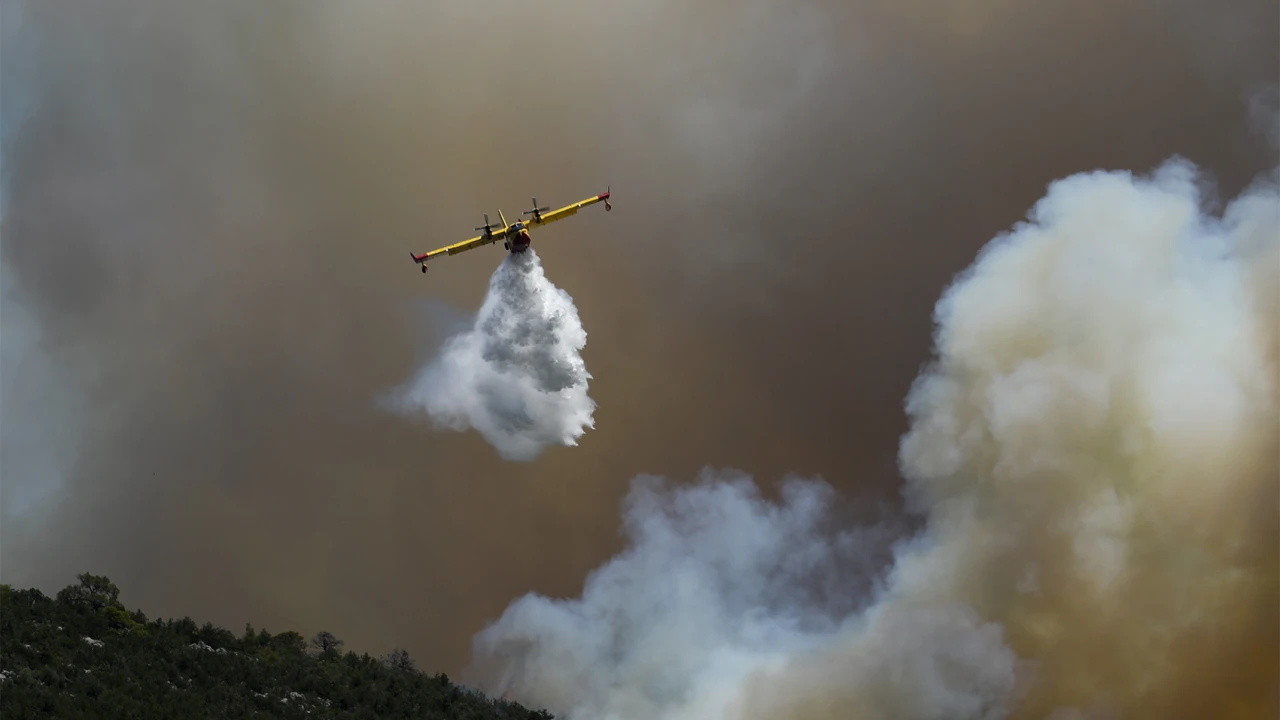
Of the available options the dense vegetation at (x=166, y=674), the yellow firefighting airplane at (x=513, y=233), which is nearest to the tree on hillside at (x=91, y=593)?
the dense vegetation at (x=166, y=674)

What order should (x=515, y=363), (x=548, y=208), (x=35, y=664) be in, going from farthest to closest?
(x=515, y=363) < (x=548, y=208) < (x=35, y=664)

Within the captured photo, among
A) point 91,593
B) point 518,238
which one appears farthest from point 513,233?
point 91,593

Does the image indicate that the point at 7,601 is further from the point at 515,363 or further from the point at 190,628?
the point at 515,363

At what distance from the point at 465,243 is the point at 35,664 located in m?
34.7

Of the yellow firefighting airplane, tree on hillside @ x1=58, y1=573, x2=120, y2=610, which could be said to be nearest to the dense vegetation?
tree on hillside @ x1=58, y1=573, x2=120, y2=610

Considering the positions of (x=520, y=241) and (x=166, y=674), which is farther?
(x=520, y=241)

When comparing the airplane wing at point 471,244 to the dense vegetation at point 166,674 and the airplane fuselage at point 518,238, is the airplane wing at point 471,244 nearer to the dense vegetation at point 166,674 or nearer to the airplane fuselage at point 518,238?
the airplane fuselage at point 518,238

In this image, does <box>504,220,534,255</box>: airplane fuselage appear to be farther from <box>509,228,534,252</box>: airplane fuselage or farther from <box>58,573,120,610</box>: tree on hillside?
<box>58,573,120,610</box>: tree on hillside

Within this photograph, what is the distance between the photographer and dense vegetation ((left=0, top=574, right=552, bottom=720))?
53656 millimetres

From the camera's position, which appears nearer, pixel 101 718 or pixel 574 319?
pixel 101 718

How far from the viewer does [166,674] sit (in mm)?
60750

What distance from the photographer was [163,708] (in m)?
54.4

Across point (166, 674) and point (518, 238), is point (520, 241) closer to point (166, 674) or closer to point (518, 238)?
point (518, 238)

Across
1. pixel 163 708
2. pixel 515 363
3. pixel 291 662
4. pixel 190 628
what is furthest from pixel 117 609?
pixel 515 363
